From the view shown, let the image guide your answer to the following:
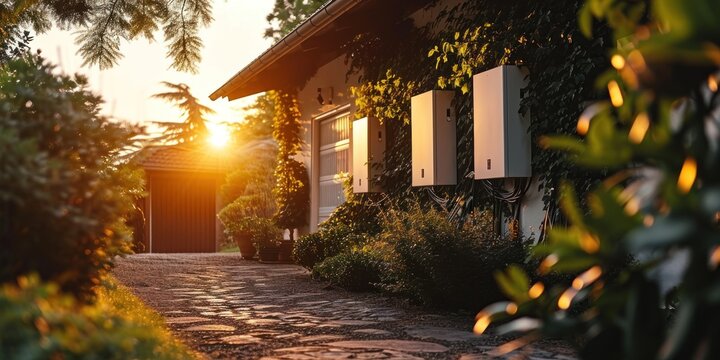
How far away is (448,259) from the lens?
19.0 ft

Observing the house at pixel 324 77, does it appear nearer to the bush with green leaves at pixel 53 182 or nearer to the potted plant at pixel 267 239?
the potted plant at pixel 267 239

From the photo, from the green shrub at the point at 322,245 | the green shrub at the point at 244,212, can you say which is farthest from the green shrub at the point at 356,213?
the green shrub at the point at 244,212

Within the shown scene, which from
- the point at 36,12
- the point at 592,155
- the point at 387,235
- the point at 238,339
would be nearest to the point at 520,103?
the point at 387,235

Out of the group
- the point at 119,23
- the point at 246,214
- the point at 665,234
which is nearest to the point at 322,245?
the point at 119,23

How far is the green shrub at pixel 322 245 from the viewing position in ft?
31.2

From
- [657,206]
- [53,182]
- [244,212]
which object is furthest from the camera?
[244,212]

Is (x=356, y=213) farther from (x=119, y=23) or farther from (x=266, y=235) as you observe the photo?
(x=119, y=23)

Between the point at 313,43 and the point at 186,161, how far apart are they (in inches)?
367

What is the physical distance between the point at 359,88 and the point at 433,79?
2080mm

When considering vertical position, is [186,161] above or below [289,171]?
above

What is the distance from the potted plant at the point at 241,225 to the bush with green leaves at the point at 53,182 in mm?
9702

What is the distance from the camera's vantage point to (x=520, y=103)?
660 centimetres

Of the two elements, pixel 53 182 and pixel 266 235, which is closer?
pixel 53 182

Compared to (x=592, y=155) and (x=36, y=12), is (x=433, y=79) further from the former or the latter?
(x=592, y=155)
